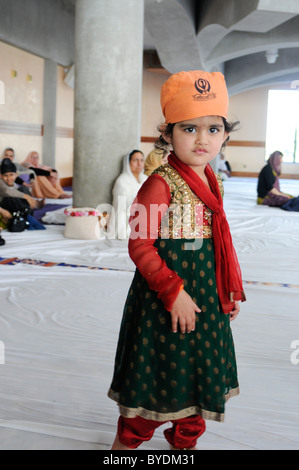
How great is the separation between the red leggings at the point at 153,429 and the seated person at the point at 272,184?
21.1 feet

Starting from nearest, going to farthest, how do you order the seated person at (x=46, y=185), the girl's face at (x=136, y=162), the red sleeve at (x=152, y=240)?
the red sleeve at (x=152, y=240) → the girl's face at (x=136, y=162) → the seated person at (x=46, y=185)

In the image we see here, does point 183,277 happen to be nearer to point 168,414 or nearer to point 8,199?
point 168,414

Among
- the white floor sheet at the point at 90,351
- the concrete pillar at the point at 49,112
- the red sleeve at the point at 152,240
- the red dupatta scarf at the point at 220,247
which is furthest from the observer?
the concrete pillar at the point at 49,112

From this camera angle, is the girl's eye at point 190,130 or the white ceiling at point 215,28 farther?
the white ceiling at point 215,28

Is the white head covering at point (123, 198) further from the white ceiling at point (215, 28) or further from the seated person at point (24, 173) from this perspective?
the white ceiling at point (215, 28)

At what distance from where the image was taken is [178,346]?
1.25 m

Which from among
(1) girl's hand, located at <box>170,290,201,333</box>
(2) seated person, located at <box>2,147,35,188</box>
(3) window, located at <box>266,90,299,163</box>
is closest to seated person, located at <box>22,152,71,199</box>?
(2) seated person, located at <box>2,147,35,188</box>

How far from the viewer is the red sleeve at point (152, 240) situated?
1.18 meters

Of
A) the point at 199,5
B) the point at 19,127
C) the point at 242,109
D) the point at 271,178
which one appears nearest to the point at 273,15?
the point at 199,5

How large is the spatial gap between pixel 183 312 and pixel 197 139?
42 cm

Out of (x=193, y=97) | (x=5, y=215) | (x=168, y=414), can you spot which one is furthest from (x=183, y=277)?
(x=5, y=215)

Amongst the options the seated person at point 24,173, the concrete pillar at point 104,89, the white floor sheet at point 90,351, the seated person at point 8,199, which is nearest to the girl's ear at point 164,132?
the white floor sheet at point 90,351

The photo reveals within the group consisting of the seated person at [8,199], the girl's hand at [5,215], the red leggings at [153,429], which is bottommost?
the red leggings at [153,429]
